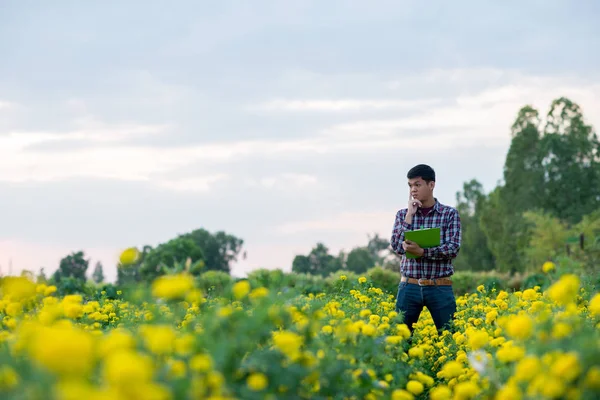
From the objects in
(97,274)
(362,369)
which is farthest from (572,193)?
(97,274)

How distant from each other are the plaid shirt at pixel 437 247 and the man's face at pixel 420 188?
23 centimetres

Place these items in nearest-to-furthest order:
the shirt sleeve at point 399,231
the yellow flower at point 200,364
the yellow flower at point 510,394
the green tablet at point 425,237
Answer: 1. the yellow flower at point 200,364
2. the yellow flower at point 510,394
3. the green tablet at point 425,237
4. the shirt sleeve at point 399,231

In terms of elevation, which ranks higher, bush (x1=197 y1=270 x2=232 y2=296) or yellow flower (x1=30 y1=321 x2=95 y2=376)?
yellow flower (x1=30 y1=321 x2=95 y2=376)

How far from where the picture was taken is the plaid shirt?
6.43 metres

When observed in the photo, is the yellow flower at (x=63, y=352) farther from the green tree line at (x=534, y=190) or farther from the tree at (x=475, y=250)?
the tree at (x=475, y=250)

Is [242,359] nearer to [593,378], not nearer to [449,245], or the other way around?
[593,378]

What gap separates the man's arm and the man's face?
0.36 m

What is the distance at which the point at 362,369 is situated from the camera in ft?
11.8

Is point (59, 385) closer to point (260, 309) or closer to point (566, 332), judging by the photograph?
point (260, 309)

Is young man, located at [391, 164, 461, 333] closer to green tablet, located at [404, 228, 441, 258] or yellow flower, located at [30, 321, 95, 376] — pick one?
green tablet, located at [404, 228, 441, 258]

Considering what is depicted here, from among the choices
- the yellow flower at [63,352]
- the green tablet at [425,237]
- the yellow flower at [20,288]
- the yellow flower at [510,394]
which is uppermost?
the green tablet at [425,237]

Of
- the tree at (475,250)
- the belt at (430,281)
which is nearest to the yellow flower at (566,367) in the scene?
the belt at (430,281)

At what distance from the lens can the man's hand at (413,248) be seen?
6.21 m

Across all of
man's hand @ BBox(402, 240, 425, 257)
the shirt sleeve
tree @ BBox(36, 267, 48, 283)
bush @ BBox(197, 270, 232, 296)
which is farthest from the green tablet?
bush @ BBox(197, 270, 232, 296)
